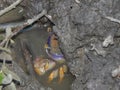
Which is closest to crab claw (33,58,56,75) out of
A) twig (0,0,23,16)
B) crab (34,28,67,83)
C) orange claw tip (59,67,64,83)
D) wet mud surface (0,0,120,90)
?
crab (34,28,67,83)

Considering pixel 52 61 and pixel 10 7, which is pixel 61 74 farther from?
pixel 10 7

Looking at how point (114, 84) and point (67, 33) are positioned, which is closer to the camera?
point (114, 84)

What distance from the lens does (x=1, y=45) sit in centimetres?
371

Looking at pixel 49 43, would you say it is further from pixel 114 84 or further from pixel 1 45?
pixel 114 84

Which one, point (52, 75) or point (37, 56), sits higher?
point (37, 56)

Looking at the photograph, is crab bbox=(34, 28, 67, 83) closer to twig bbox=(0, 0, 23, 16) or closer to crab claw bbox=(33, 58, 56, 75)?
crab claw bbox=(33, 58, 56, 75)

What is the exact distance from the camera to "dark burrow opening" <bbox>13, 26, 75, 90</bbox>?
3.91 m

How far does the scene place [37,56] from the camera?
13.3 feet

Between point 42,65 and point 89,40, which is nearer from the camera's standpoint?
point 89,40

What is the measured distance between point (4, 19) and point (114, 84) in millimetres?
1526

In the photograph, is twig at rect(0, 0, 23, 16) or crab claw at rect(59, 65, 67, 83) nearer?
crab claw at rect(59, 65, 67, 83)

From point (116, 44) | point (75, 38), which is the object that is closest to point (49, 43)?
point (75, 38)

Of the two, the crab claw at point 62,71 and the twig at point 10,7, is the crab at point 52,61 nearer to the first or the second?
the crab claw at point 62,71

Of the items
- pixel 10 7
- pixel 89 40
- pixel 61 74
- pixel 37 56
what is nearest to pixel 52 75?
pixel 61 74
